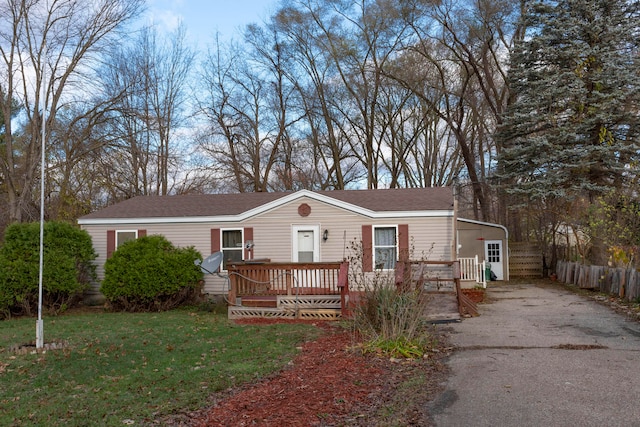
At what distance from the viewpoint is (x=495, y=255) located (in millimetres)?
22922

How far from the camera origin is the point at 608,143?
69.7 feet

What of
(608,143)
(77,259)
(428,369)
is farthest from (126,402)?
(608,143)

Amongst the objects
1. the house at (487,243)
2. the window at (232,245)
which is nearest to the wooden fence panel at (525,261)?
the house at (487,243)

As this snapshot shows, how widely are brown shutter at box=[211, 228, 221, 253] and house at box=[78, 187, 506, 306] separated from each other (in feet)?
0.10

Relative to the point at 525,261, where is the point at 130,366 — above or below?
→ below

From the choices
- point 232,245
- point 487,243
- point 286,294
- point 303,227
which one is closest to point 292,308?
point 286,294

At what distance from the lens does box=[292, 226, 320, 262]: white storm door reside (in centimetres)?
1571

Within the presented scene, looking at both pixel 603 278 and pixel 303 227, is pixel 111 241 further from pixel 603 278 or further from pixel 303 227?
pixel 603 278

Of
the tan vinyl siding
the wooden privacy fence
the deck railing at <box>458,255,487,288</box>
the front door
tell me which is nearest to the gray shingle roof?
the tan vinyl siding

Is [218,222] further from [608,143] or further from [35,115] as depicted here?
[608,143]

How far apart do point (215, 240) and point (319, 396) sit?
36.4ft

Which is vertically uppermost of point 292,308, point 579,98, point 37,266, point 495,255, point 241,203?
point 579,98

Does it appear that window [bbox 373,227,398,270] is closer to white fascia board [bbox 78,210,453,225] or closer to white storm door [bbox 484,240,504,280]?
white fascia board [bbox 78,210,453,225]

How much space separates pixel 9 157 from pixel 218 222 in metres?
7.54
